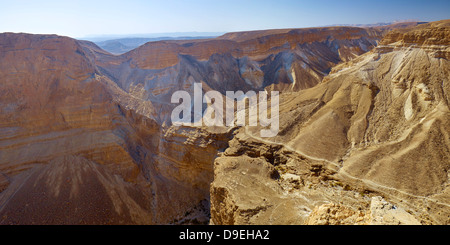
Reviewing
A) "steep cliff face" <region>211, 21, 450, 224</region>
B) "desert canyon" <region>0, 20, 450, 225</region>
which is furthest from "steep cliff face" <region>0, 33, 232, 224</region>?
"steep cliff face" <region>211, 21, 450, 224</region>

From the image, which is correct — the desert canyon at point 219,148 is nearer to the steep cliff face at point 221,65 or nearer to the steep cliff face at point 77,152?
the steep cliff face at point 77,152

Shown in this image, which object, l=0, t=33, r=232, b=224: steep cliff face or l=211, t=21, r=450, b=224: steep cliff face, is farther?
l=0, t=33, r=232, b=224: steep cliff face

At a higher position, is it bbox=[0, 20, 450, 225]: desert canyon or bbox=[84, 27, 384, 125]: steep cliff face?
bbox=[84, 27, 384, 125]: steep cliff face

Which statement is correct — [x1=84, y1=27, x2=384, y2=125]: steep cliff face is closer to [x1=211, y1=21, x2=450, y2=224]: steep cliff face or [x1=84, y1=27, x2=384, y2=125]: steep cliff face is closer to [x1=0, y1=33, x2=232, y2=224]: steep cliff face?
[x1=0, y1=33, x2=232, y2=224]: steep cliff face

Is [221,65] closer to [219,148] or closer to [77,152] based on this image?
[219,148]

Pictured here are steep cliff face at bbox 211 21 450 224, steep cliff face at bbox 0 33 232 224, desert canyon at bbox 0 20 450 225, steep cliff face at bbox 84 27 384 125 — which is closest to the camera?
steep cliff face at bbox 211 21 450 224

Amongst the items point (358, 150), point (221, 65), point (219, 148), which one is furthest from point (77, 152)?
point (221, 65)

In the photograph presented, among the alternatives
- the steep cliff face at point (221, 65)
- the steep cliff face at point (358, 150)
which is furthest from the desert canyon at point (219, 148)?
the steep cliff face at point (221, 65)

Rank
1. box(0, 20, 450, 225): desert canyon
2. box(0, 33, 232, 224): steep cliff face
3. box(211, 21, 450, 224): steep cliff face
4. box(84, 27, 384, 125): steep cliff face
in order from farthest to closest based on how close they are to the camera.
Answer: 1. box(84, 27, 384, 125): steep cliff face
2. box(0, 33, 232, 224): steep cliff face
3. box(0, 20, 450, 225): desert canyon
4. box(211, 21, 450, 224): steep cliff face

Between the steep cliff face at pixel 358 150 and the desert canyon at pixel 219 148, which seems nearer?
the steep cliff face at pixel 358 150
